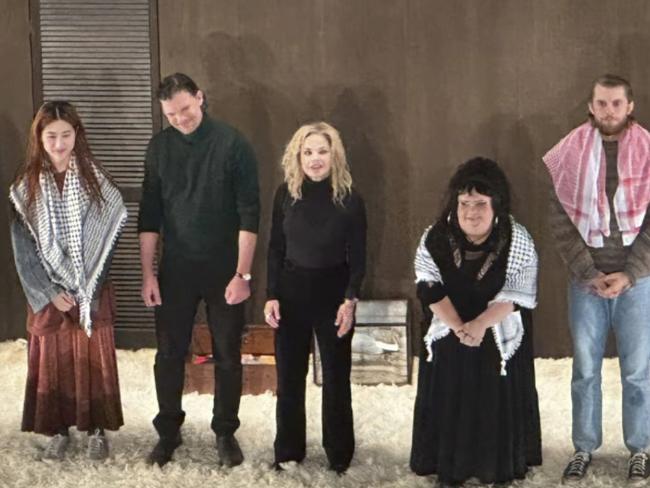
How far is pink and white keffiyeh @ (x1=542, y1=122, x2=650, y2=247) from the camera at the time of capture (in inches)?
142

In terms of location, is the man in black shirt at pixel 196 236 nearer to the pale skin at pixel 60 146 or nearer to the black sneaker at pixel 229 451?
the black sneaker at pixel 229 451

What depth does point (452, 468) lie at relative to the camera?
3604 millimetres

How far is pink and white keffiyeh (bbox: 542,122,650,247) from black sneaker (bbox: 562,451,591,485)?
0.73 m

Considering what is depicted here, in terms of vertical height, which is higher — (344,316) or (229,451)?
(344,316)

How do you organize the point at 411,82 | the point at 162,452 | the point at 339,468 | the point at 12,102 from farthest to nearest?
the point at 12,102
the point at 411,82
the point at 162,452
the point at 339,468

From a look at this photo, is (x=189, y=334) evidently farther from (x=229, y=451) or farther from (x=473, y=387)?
(x=473, y=387)

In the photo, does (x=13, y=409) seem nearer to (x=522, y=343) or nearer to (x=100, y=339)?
(x=100, y=339)

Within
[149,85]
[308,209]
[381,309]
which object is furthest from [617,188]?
[149,85]

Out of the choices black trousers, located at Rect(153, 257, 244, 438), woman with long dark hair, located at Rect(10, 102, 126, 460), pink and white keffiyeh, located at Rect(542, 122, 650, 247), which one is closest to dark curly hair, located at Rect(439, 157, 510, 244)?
pink and white keffiyeh, located at Rect(542, 122, 650, 247)

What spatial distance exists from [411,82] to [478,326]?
65.5 inches

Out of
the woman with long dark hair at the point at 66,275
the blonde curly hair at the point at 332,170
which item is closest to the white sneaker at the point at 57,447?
the woman with long dark hair at the point at 66,275

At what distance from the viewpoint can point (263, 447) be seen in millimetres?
4070

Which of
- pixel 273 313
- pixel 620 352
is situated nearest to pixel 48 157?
pixel 273 313

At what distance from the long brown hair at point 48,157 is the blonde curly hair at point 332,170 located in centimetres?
70
